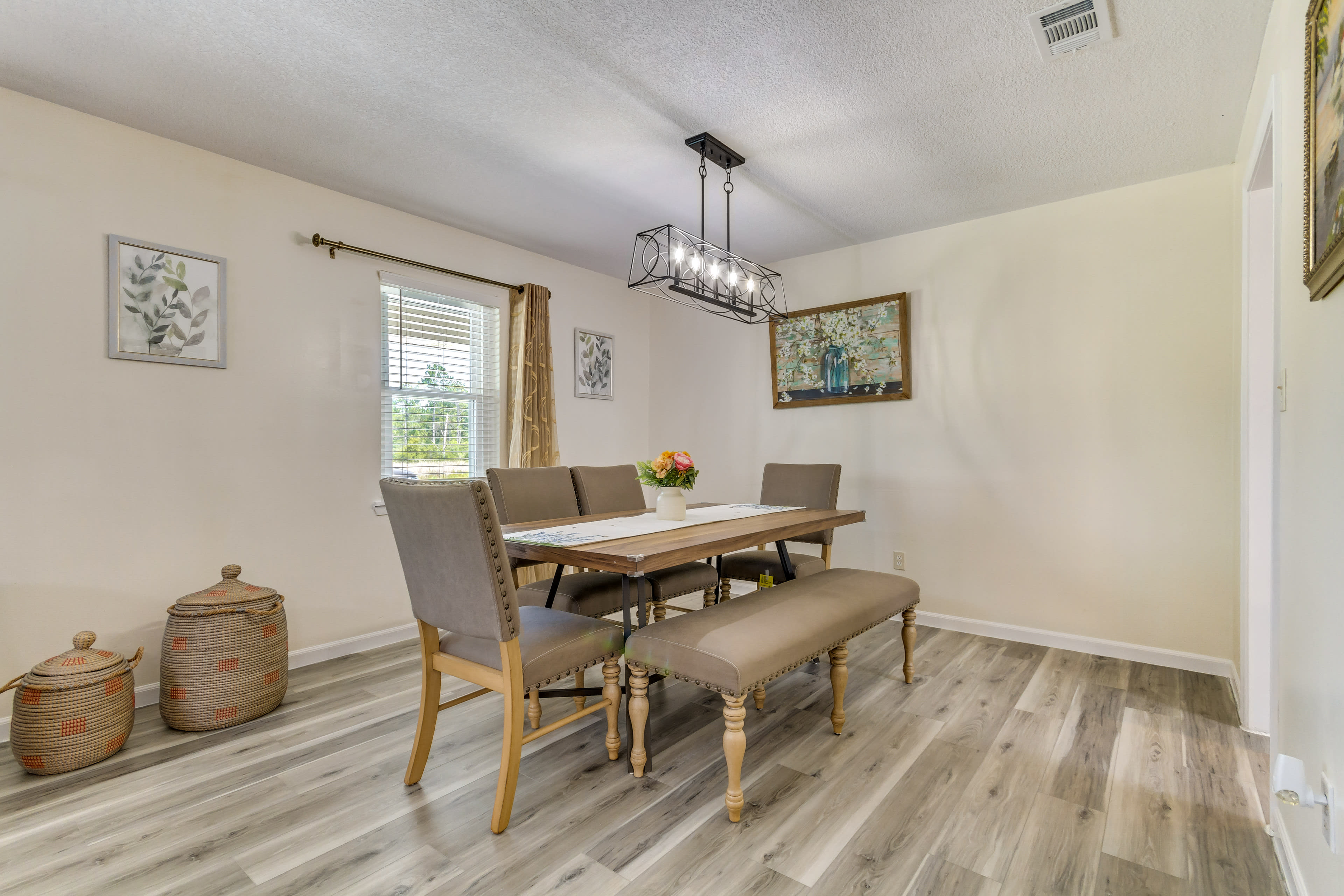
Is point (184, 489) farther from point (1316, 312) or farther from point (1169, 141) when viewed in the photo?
point (1169, 141)

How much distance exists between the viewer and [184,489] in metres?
2.77

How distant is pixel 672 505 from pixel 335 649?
1961 mm

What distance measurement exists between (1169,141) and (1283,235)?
51.7 inches

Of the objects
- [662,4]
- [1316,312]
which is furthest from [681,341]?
[1316,312]

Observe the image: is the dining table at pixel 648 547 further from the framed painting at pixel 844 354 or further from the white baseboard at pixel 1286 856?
the white baseboard at pixel 1286 856

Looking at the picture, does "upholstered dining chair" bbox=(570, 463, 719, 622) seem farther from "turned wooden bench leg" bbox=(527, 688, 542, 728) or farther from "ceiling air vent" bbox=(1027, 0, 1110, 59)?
"ceiling air vent" bbox=(1027, 0, 1110, 59)

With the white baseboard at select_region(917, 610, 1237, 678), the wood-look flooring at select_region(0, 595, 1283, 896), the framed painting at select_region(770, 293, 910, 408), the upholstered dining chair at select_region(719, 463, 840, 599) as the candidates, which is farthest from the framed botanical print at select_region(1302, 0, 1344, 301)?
the framed painting at select_region(770, 293, 910, 408)

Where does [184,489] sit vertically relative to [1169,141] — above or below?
below

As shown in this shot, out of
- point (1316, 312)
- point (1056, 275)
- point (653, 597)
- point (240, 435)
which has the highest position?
point (1056, 275)

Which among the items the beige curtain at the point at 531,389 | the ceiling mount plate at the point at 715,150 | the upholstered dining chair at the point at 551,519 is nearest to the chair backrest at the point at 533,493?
the upholstered dining chair at the point at 551,519

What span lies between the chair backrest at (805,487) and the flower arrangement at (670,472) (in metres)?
0.97

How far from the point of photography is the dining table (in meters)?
1.96

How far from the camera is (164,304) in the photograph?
2.71 meters

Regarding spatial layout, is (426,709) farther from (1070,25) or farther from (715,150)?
(1070,25)
